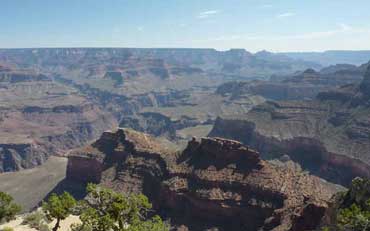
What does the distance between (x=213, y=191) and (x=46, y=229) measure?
26024 mm

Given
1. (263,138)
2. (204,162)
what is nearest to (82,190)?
(204,162)

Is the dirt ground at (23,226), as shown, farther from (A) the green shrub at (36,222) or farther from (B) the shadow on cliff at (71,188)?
(B) the shadow on cliff at (71,188)

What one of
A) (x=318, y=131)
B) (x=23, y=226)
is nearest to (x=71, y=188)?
(x=23, y=226)

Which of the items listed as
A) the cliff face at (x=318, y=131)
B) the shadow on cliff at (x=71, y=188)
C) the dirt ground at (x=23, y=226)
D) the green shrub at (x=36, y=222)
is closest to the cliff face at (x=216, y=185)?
the shadow on cliff at (x=71, y=188)

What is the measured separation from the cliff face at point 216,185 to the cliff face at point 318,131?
4636cm

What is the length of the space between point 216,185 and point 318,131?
257ft

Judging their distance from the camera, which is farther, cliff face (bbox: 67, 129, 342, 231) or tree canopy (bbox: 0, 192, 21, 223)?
cliff face (bbox: 67, 129, 342, 231)

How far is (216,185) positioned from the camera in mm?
72375

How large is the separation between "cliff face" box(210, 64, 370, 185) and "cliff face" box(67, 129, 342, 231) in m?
46.4

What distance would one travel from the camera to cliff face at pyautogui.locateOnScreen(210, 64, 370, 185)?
4764 inches

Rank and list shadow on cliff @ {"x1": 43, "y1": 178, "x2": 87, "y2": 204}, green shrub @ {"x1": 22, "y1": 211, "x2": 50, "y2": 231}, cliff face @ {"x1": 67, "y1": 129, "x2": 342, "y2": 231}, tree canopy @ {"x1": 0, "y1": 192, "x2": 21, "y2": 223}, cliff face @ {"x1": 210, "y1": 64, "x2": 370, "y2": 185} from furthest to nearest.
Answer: cliff face @ {"x1": 210, "y1": 64, "x2": 370, "y2": 185}, shadow on cliff @ {"x1": 43, "y1": 178, "x2": 87, "y2": 204}, cliff face @ {"x1": 67, "y1": 129, "x2": 342, "y2": 231}, green shrub @ {"x1": 22, "y1": 211, "x2": 50, "y2": 231}, tree canopy @ {"x1": 0, "y1": 192, "x2": 21, "y2": 223}

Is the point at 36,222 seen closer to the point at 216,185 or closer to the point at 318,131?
the point at 216,185

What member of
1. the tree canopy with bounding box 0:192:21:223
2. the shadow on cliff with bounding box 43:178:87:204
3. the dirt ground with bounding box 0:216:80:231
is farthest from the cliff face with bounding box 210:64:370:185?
the tree canopy with bounding box 0:192:21:223

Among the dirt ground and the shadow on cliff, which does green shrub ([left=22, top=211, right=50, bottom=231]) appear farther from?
the shadow on cliff
